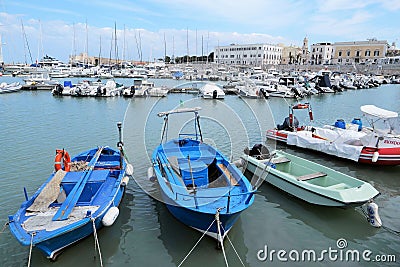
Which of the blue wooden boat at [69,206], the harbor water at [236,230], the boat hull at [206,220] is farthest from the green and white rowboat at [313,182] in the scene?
the blue wooden boat at [69,206]

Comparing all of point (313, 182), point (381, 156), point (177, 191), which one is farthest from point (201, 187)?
point (381, 156)

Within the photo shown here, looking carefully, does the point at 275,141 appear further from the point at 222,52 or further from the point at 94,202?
the point at 222,52

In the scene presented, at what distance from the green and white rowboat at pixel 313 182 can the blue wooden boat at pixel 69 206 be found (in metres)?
4.30

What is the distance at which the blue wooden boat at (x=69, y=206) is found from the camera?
5531mm

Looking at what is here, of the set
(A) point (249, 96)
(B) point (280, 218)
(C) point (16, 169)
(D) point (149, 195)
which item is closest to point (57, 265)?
(D) point (149, 195)

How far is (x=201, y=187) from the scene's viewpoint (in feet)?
24.6

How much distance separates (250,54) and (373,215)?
10831 cm

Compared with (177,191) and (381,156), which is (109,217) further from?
(381,156)

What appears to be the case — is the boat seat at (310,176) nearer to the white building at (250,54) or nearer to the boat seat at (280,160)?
the boat seat at (280,160)

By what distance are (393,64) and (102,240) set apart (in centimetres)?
9787

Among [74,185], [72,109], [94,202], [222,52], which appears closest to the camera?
[94,202]

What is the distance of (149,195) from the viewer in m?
9.02

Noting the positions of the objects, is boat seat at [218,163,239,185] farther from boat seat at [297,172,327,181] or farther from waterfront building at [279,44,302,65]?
waterfront building at [279,44,302,65]

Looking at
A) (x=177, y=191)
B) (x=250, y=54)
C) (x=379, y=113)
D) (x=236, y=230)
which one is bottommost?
(x=236, y=230)
